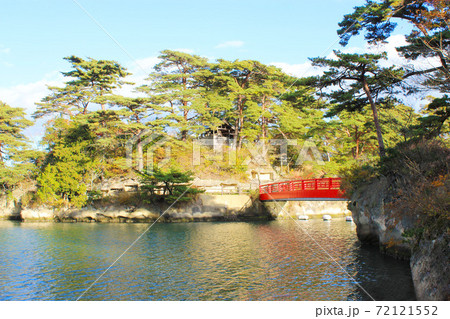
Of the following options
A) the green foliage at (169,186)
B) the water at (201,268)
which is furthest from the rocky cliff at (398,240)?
the green foliage at (169,186)

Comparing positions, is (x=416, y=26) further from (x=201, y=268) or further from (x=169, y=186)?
(x=169, y=186)

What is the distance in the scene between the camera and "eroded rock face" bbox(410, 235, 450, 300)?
26.0 feet

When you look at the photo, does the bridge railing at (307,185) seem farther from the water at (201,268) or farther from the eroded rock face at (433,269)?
the eroded rock face at (433,269)

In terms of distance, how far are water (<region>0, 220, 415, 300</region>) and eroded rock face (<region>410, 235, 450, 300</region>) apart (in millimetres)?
1029

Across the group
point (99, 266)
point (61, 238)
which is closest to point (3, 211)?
point (61, 238)

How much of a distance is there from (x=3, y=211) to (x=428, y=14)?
41381 mm

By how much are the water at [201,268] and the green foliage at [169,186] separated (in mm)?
9345

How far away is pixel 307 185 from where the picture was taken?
24719 mm

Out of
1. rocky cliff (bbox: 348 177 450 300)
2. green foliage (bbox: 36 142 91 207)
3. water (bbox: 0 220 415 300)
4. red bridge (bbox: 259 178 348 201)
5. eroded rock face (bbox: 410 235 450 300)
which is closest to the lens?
eroded rock face (bbox: 410 235 450 300)

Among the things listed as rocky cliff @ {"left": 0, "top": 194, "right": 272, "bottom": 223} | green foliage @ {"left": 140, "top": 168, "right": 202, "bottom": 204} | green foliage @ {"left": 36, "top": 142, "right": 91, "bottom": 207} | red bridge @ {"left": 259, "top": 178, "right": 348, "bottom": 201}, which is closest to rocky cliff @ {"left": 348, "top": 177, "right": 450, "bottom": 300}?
red bridge @ {"left": 259, "top": 178, "right": 348, "bottom": 201}

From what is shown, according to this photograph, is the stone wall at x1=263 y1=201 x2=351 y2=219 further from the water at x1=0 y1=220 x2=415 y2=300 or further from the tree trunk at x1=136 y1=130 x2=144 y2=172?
the tree trunk at x1=136 y1=130 x2=144 y2=172

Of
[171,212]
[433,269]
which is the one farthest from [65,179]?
[433,269]

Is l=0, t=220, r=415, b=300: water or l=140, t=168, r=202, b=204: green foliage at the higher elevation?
l=140, t=168, r=202, b=204: green foliage

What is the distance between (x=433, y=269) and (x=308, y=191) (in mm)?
15592
